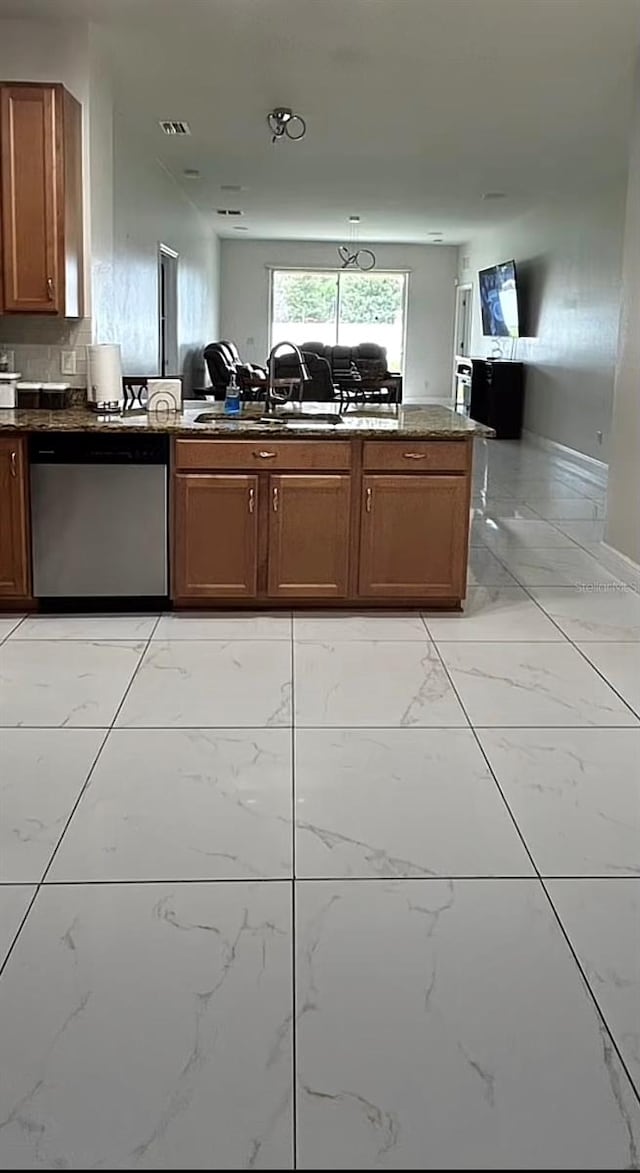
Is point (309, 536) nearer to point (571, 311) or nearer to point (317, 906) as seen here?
point (317, 906)

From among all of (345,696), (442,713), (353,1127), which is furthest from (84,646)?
(353,1127)

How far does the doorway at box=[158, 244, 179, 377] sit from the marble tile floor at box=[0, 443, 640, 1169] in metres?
6.20

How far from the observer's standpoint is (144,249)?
820 cm

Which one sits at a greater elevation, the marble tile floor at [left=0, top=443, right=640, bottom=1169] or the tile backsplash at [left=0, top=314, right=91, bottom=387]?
the tile backsplash at [left=0, top=314, right=91, bottom=387]

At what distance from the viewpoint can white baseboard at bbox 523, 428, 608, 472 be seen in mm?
9102

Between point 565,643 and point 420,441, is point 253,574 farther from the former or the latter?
point 565,643

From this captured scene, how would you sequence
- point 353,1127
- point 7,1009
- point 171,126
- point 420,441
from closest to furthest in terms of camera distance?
point 353,1127 → point 7,1009 → point 420,441 → point 171,126

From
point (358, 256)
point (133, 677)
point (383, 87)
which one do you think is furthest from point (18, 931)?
point (358, 256)

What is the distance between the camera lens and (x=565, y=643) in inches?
167

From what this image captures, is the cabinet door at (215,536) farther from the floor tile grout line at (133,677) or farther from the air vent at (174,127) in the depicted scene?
the air vent at (174,127)

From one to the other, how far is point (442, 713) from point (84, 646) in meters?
1.48

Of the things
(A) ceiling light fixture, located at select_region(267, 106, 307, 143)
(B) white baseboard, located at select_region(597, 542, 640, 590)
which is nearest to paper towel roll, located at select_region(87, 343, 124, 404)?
(A) ceiling light fixture, located at select_region(267, 106, 307, 143)

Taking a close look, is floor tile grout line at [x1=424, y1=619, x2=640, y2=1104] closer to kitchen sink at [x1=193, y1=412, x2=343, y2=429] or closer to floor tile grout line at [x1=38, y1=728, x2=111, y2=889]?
floor tile grout line at [x1=38, y1=728, x2=111, y2=889]

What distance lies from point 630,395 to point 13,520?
3084 mm
